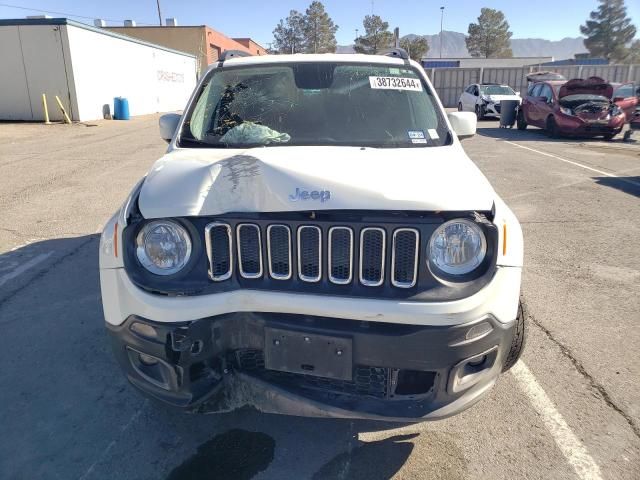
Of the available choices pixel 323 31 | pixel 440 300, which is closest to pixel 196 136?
pixel 440 300

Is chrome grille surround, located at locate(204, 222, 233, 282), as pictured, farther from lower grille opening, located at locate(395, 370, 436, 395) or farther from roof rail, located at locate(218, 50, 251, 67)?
roof rail, located at locate(218, 50, 251, 67)

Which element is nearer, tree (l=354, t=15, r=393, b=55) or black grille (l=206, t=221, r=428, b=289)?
black grille (l=206, t=221, r=428, b=289)

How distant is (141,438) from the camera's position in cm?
257

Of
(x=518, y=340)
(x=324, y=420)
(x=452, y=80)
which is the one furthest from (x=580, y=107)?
(x=452, y=80)

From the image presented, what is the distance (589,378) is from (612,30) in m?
90.0

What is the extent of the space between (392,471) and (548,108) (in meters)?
16.1

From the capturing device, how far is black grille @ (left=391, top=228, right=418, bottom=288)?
210 centimetres

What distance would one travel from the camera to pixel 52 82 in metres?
20.0

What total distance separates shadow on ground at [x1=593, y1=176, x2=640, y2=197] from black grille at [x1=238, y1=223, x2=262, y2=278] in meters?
8.08

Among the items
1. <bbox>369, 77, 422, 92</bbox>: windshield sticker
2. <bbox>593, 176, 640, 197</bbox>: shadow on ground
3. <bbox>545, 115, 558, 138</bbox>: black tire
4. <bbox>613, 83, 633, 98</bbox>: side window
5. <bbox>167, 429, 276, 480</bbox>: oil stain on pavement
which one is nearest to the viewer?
<bbox>167, 429, 276, 480</bbox>: oil stain on pavement

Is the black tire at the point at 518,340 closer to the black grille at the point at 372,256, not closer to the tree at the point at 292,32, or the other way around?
the black grille at the point at 372,256

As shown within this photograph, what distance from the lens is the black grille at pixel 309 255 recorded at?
2.16 metres

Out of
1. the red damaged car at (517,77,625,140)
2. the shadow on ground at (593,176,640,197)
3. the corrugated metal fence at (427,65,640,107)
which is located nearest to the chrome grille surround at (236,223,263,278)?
the shadow on ground at (593,176,640,197)

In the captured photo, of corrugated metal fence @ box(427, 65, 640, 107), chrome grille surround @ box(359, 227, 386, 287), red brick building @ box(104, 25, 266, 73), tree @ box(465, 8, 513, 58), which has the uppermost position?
tree @ box(465, 8, 513, 58)
